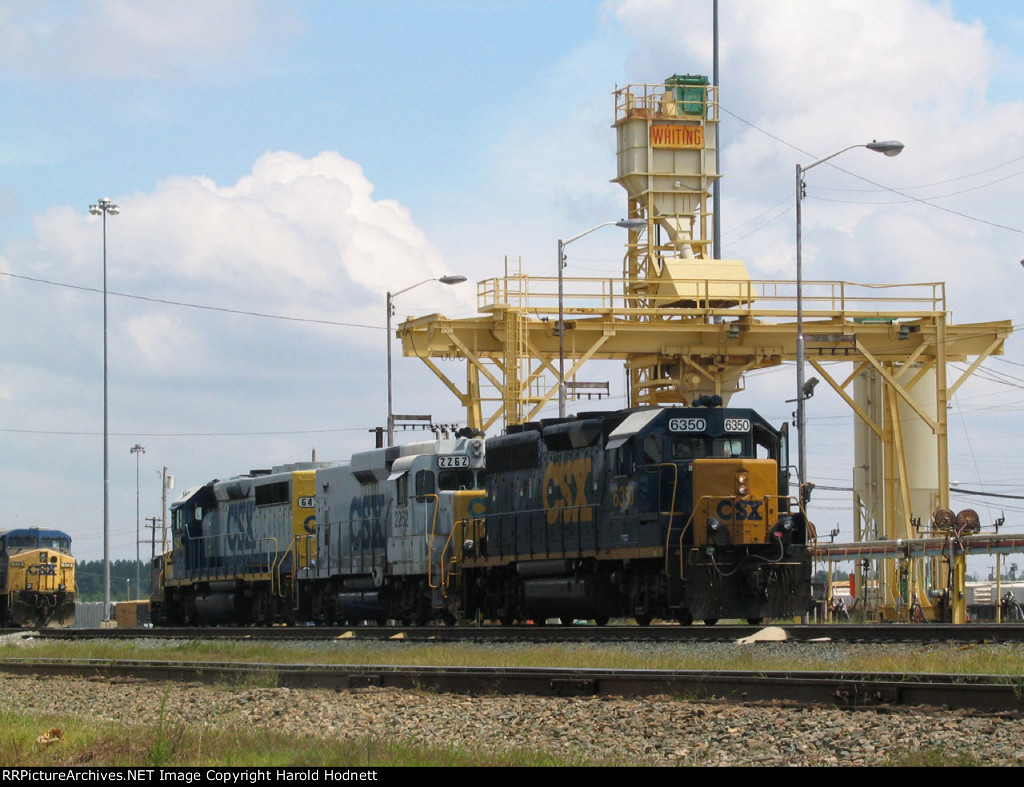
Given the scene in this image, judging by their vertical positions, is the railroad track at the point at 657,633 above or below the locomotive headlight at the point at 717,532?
below

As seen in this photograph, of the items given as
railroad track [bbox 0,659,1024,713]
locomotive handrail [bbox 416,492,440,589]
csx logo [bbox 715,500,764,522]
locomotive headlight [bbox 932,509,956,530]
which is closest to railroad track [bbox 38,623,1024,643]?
csx logo [bbox 715,500,764,522]

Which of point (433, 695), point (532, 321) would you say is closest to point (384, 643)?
point (433, 695)

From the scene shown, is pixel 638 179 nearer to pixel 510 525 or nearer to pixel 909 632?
pixel 510 525

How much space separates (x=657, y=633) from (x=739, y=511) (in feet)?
9.42

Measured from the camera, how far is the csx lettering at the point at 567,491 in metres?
22.8

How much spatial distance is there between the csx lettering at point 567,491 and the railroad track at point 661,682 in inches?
277

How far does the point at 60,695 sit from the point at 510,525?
30.8ft

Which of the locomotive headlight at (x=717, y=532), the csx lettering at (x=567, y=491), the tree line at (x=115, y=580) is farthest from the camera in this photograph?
the tree line at (x=115, y=580)

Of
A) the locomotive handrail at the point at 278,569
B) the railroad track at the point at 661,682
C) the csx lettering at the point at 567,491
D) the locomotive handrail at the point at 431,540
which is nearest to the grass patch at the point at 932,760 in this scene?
the railroad track at the point at 661,682

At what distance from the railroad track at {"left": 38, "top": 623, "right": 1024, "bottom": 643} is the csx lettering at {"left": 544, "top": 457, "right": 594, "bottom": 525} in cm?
262

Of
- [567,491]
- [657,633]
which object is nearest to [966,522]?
[567,491]

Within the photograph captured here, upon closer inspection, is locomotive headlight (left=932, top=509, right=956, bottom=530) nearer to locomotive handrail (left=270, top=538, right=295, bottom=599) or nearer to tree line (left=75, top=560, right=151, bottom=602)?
locomotive handrail (left=270, top=538, right=295, bottom=599)

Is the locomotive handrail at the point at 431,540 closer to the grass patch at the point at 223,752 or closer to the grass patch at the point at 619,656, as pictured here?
the grass patch at the point at 619,656

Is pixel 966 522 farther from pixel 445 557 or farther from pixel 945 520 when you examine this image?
pixel 445 557
